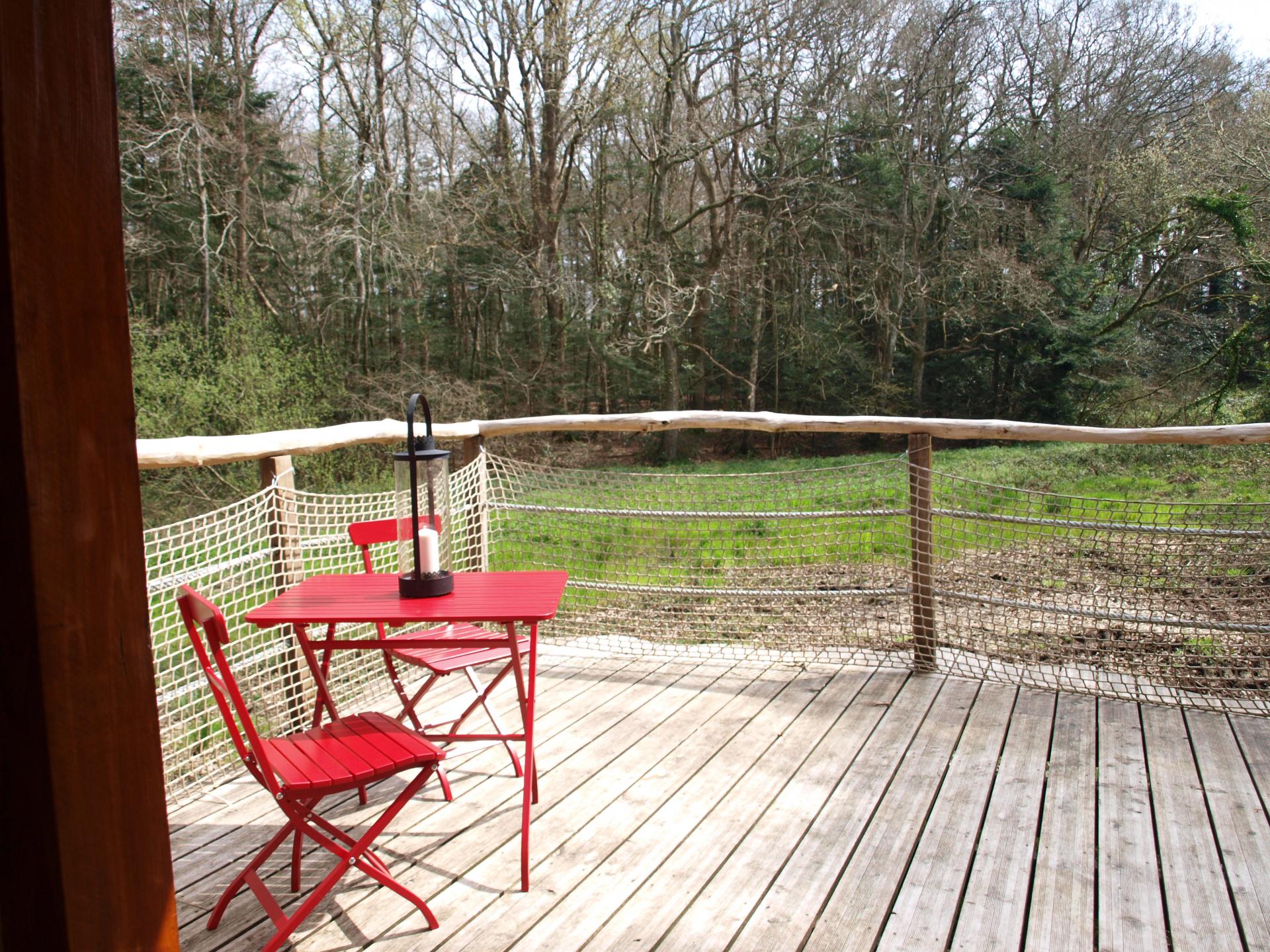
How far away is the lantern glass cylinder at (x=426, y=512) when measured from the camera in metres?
2.30

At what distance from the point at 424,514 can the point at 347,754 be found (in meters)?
0.68

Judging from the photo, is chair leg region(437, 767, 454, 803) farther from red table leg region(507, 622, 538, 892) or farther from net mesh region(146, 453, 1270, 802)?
net mesh region(146, 453, 1270, 802)

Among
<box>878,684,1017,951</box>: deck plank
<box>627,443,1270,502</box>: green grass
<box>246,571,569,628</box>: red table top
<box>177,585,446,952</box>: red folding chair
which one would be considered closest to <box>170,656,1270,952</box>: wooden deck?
<box>878,684,1017,951</box>: deck plank

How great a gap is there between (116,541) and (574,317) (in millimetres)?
13730

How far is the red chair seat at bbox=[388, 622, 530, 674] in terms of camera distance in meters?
2.65

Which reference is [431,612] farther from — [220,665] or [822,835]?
[822,835]

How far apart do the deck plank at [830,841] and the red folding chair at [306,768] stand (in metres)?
0.76

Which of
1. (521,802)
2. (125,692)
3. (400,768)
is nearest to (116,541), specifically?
(125,692)

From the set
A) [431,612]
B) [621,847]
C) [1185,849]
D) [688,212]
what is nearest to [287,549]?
[431,612]

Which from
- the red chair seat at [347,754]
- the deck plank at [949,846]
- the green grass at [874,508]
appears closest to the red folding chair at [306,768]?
the red chair seat at [347,754]

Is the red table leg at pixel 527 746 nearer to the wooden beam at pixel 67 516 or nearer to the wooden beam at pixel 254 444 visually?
the wooden beam at pixel 254 444

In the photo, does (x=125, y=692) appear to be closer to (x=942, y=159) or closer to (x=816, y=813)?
(x=816, y=813)

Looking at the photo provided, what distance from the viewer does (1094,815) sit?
94.8 inches

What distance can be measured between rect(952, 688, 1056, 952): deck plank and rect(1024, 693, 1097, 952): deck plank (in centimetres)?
3
